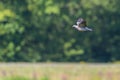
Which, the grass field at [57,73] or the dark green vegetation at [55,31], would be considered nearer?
the grass field at [57,73]

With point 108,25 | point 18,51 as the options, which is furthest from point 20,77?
point 108,25

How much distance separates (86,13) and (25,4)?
179 centimetres

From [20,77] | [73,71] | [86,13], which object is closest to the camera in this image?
[20,77]

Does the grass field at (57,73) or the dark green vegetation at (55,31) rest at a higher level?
Answer: the dark green vegetation at (55,31)

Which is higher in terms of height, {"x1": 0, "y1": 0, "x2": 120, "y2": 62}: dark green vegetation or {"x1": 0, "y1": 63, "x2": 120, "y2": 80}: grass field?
{"x1": 0, "y1": 0, "x2": 120, "y2": 62}: dark green vegetation

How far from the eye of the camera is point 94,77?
11.8 metres

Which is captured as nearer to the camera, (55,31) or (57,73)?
(57,73)

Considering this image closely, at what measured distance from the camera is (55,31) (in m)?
17.5

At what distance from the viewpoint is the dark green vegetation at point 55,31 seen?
664 inches

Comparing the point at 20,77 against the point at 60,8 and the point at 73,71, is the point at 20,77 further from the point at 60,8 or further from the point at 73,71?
the point at 60,8

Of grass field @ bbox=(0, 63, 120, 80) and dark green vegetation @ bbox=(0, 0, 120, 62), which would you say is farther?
dark green vegetation @ bbox=(0, 0, 120, 62)

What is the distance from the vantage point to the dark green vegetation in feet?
55.3

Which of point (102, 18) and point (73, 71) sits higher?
point (102, 18)

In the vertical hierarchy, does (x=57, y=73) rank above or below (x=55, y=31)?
below
